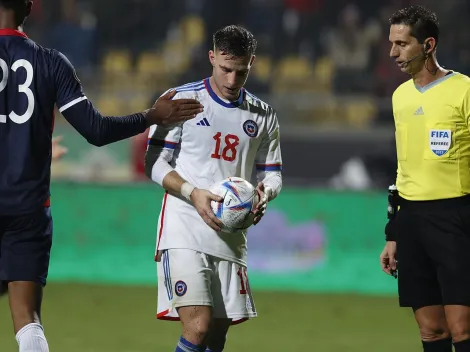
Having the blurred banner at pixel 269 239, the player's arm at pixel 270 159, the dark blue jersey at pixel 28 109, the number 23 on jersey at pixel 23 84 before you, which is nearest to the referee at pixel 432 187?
the player's arm at pixel 270 159

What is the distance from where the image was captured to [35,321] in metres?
4.58

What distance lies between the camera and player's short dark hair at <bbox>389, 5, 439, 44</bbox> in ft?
17.9

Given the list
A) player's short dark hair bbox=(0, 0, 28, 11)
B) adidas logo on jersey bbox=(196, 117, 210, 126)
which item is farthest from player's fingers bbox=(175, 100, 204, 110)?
player's short dark hair bbox=(0, 0, 28, 11)

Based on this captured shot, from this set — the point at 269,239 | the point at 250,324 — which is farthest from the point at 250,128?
the point at 269,239

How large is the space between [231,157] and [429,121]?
43.3 inches

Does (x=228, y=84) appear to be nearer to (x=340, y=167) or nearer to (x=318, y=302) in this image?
(x=318, y=302)

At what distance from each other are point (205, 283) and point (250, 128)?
919 mm

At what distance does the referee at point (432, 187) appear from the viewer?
5.35 metres

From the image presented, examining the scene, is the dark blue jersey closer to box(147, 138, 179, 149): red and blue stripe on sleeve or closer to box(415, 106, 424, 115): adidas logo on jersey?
box(147, 138, 179, 149): red and blue stripe on sleeve

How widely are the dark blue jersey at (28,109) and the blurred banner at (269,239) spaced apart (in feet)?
19.9

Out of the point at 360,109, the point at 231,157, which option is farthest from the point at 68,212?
the point at 231,157

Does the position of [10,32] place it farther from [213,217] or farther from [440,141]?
[440,141]

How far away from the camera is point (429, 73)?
5.50 m

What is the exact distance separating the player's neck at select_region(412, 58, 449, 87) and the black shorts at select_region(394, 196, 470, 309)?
2.16 feet
